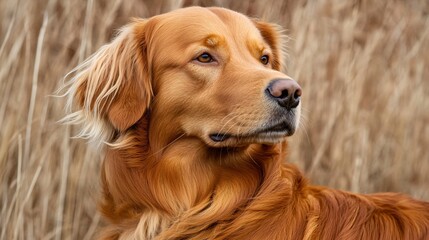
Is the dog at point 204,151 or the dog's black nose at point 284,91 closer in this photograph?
the dog's black nose at point 284,91

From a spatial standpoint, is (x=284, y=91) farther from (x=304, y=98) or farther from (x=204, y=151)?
(x=304, y=98)

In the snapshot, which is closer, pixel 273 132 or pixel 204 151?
pixel 273 132

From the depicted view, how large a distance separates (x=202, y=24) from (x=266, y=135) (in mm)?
691

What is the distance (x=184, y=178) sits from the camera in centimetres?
365

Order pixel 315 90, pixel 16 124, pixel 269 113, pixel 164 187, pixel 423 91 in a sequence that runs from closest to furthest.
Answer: pixel 269 113 → pixel 164 187 → pixel 16 124 → pixel 315 90 → pixel 423 91

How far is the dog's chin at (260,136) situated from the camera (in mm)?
3370

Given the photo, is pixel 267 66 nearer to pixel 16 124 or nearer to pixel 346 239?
pixel 346 239

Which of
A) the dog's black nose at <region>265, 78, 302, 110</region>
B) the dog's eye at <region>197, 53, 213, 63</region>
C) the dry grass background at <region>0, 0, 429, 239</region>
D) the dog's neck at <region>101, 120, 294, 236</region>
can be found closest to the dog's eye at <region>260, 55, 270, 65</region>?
the dog's eye at <region>197, 53, 213, 63</region>

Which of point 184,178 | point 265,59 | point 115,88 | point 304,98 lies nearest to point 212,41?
point 265,59

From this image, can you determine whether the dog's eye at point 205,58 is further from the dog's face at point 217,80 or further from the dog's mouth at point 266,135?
the dog's mouth at point 266,135

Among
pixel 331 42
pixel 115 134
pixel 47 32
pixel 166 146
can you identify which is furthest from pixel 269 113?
pixel 331 42

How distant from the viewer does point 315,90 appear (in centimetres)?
519

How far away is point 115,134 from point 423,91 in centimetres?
285

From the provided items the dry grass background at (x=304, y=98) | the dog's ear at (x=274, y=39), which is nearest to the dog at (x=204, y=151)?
the dog's ear at (x=274, y=39)
